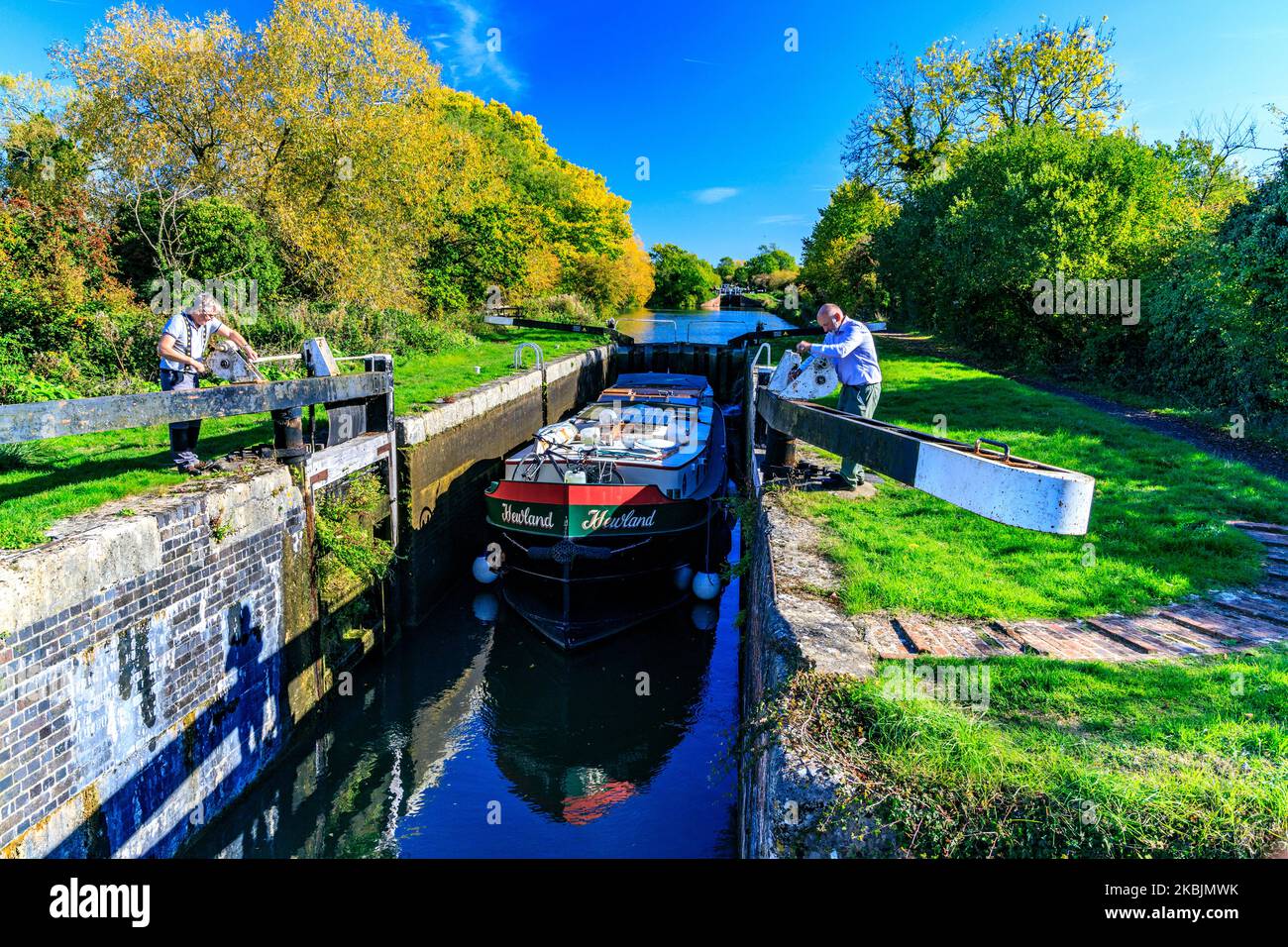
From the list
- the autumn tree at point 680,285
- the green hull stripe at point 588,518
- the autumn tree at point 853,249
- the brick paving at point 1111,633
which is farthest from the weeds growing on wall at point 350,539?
the autumn tree at point 680,285

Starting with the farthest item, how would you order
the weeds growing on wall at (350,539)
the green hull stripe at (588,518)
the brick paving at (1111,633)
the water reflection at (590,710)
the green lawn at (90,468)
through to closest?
the green hull stripe at (588,518)
the weeds growing on wall at (350,539)
the water reflection at (590,710)
the green lawn at (90,468)
the brick paving at (1111,633)

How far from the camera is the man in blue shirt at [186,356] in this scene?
6.43 m

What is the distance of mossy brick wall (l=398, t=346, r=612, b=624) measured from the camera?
9.99 metres

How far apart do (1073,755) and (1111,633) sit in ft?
5.38

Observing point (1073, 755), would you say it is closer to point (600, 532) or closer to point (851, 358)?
point (851, 358)

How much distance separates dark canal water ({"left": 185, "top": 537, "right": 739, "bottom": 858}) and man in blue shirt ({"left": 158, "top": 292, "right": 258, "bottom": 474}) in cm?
306

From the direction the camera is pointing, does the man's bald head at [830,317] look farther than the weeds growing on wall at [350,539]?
No

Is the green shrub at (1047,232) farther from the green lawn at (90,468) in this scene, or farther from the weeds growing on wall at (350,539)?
the weeds growing on wall at (350,539)

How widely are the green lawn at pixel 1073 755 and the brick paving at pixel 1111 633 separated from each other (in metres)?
0.24

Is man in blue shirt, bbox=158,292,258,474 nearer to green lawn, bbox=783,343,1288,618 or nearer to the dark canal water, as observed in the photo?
the dark canal water

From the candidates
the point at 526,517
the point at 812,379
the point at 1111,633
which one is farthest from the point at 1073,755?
the point at 526,517

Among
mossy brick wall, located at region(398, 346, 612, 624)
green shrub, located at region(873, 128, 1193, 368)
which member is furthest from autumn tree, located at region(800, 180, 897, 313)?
mossy brick wall, located at region(398, 346, 612, 624)

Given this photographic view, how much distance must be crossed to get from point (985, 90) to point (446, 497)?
85.6ft
